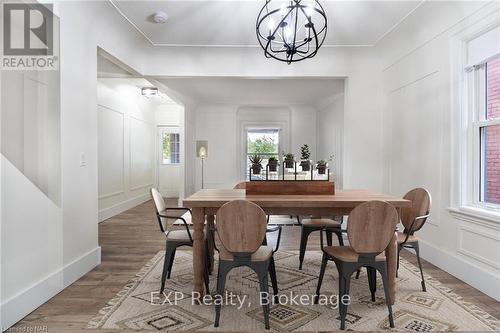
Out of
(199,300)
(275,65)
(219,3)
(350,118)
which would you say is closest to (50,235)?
(199,300)

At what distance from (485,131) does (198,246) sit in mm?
2874

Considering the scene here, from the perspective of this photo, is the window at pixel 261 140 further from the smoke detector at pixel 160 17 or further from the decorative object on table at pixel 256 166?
the decorative object on table at pixel 256 166

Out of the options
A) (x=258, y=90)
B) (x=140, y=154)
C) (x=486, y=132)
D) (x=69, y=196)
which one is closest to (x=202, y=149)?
(x=140, y=154)

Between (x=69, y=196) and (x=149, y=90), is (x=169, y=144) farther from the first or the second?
(x=69, y=196)

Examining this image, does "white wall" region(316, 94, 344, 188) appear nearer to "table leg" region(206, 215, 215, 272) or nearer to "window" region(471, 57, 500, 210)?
"window" region(471, 57, 500, 210)

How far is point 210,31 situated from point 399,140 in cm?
299

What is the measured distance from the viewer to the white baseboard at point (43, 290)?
2.14m

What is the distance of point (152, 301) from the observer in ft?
8.43

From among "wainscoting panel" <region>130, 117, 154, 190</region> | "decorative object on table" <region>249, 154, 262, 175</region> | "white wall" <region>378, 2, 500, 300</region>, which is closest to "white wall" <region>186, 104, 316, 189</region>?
"wainscoting panel" <region>130, 117, 154, 190</region>

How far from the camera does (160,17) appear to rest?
3.68 meters

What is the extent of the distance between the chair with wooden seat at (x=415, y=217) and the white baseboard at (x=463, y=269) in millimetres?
491

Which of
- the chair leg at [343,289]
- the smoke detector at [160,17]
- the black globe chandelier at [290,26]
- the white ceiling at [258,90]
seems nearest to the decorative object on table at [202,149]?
the white ceiling at [258,90]

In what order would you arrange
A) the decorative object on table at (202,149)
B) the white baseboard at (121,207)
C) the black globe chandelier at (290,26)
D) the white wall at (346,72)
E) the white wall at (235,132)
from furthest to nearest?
the white wall at (235,132), the decorative object on table at (202,149), the white baseboard at (121,207), the white wall at (346,72), the black globe chandelier at (290,26)

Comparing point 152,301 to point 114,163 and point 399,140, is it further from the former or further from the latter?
point 114,163
